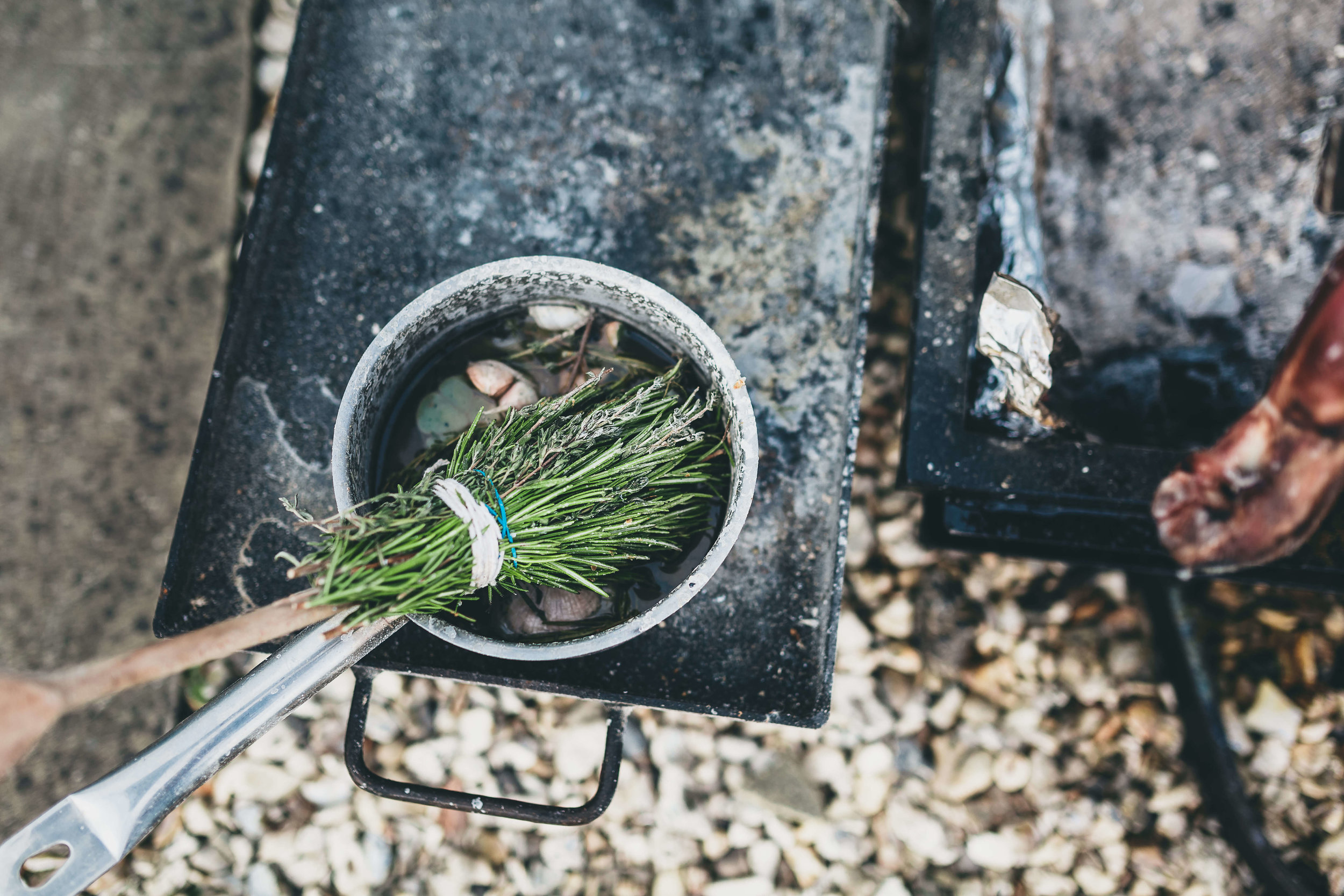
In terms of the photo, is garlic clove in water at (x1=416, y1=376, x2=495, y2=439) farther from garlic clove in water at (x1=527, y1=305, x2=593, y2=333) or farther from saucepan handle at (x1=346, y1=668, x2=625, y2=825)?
saucepan handle at (x1=346, y1=668, x2=625, y2=825)

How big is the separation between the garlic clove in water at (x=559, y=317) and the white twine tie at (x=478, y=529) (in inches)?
16.1

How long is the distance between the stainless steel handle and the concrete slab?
1.19 metres

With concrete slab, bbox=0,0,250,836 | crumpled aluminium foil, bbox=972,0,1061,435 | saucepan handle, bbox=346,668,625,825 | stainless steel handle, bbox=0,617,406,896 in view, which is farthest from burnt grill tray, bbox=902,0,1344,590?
concrete slab, bbox=0,0,250,836

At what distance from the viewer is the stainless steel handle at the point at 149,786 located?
835 mm

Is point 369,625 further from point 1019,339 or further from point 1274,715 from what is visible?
point 1274,715

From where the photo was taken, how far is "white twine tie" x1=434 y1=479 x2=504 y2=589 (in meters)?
0.94

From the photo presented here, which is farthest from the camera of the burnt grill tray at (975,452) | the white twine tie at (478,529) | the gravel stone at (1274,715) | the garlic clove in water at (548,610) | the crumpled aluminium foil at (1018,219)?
the gravel stone at (1274,715)

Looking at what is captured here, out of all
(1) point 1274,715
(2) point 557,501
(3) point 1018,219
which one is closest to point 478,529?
(2) point 557,501

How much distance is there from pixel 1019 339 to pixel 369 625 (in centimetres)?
110

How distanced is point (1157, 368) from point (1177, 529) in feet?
2.15

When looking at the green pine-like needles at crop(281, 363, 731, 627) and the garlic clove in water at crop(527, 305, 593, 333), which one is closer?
the green pine-like needles at crop(281, 363, 731, 627)

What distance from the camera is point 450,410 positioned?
1.25 m

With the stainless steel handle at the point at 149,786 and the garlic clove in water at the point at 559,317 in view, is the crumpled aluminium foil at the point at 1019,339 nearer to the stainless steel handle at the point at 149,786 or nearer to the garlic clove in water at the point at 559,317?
the garlic clove in water at the point at 559,317

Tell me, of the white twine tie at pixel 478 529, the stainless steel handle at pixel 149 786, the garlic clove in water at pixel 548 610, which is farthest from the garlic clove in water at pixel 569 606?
the stainless steel handle at pixel 149 786
